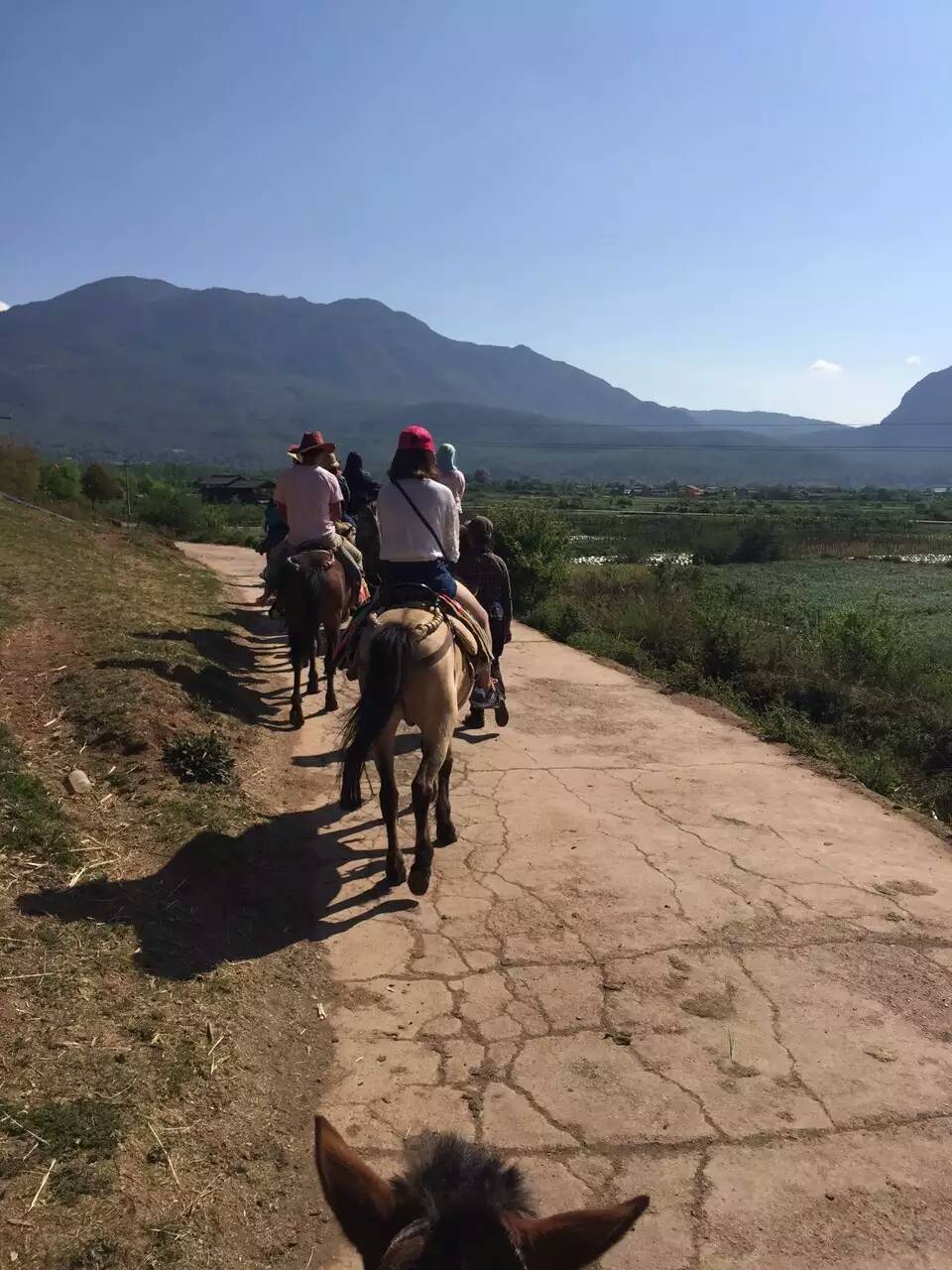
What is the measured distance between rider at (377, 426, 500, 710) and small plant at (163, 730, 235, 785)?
1.80 m

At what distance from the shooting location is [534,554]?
679 inches

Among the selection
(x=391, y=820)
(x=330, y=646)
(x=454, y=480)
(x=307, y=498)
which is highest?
(x=454, y=480)

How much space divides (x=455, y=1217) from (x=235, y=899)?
355 centimetres

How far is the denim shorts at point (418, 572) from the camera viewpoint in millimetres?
5633

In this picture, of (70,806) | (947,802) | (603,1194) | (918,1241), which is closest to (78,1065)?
(603,1194)

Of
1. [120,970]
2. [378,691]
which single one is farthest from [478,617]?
[120,970]

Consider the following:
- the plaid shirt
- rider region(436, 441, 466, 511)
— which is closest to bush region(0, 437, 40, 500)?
rider region(436, 441, 466, 511)

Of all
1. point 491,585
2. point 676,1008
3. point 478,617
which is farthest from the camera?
point 491,585

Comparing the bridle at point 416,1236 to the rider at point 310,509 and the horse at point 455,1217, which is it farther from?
the rider at point 310,509

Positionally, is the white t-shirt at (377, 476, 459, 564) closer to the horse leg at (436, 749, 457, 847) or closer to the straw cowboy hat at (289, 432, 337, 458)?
the horse leg at (436, 749, 457, 847)

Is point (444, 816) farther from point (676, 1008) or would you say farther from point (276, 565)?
point (276, 565)

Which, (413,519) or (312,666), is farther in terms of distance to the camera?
(312,666)

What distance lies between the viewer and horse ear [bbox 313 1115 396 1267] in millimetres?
1548

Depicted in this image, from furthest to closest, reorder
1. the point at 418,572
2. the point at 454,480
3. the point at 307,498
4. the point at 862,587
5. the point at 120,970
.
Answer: the point at 862,587 → the point at 307,498 → the point at 454,480 → the point at 418,572 → the point at 120,970
